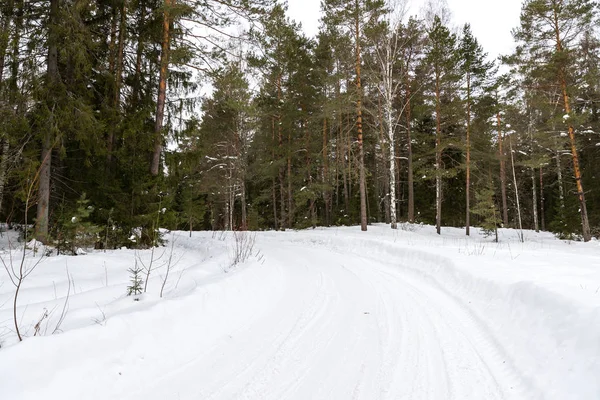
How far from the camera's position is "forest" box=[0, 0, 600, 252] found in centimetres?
848

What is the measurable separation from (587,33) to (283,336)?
67.4 ft

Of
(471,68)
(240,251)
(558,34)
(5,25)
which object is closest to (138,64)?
(5,25)

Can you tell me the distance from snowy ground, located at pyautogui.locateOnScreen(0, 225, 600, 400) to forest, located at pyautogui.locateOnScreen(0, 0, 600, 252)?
1.29 metres

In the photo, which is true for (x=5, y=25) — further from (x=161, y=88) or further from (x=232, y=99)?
(x=232, y=99)

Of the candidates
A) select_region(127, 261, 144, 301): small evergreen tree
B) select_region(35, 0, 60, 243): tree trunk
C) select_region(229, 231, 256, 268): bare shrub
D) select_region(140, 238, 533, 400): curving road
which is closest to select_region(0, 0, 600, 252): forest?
select_region(35, 0, 60, 243): tree trunk

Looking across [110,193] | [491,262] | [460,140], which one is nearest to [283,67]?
[460,140]

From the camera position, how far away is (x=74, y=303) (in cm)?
381

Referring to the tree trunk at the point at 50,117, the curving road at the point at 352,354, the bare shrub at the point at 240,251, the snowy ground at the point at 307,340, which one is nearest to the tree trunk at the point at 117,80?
the tree trunk at the point at 50,117

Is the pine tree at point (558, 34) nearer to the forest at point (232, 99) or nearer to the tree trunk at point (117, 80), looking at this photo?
the forest at point (232, 99)

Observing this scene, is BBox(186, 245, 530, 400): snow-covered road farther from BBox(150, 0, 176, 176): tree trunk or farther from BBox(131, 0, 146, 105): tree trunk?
BBox(131, 0, 146, 105): tree trunk

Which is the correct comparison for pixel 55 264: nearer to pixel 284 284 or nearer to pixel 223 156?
pixel 284 284

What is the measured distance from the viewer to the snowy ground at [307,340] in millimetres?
2400

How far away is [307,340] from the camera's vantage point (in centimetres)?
338

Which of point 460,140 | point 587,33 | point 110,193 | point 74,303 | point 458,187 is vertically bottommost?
point 74,303
